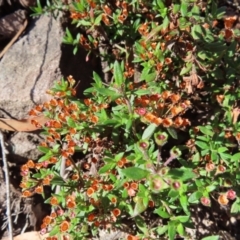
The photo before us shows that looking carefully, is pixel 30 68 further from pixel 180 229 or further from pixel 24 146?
pixel 180 229

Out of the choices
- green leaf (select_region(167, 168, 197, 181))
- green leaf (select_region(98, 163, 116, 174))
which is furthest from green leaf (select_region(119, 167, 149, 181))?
green leaf (select_region(98, 163, 116, 174))

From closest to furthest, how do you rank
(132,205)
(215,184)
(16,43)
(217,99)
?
(215,184) → (132,205) → (217,99) → (16,43)

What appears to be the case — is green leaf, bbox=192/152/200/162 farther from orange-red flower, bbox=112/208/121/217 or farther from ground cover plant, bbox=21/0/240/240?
orange-red flower, bbox=112/208/121/217

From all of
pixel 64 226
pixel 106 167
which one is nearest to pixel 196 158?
pixel 106 167

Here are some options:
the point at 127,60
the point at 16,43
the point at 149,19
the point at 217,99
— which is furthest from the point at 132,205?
the point at 16,43

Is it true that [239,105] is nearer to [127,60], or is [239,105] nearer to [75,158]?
[127,60]

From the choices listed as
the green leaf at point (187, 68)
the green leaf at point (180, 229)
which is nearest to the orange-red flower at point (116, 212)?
the green leaf at point (180, 229)
